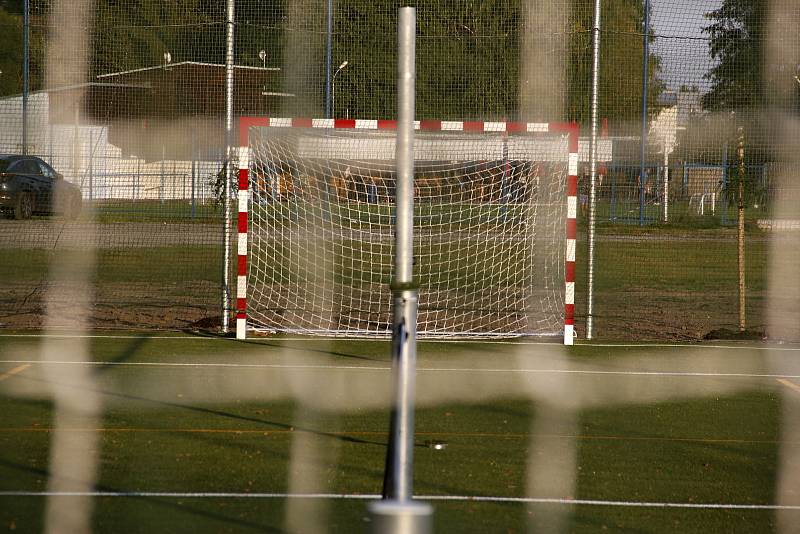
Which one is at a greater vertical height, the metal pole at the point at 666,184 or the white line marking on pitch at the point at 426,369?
the metal pole at the point at 666,184

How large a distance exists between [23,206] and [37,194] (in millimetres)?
340

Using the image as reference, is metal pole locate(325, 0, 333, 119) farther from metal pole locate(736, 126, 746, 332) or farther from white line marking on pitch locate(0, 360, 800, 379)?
white line marking on pitch locate(0, 360, 800, 379)

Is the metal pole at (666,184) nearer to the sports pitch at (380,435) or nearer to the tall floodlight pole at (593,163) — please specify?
the tall floodlight pole at (593,163)

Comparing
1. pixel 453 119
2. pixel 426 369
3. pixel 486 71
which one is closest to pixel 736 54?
pixel 486 71

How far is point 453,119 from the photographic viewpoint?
1691cm

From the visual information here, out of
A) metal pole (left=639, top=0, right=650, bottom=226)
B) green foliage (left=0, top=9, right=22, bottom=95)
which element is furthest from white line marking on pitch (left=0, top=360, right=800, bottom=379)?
green foliage (left=0, top=9, right=22, bottom=95)

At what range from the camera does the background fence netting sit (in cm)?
1273

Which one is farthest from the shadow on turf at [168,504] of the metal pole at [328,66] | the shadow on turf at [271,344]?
the metal pole at [328,66]

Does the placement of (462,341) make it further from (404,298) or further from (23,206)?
(23,206)

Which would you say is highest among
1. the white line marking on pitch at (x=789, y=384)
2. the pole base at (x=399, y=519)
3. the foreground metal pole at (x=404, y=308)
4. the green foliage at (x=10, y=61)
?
the green foliage at (x=10, y=61)

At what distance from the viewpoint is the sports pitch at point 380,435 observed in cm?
468

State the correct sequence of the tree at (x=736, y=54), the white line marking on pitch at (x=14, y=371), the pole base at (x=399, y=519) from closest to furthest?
the pole base at (x=399, y=519), the white line marking on pitch at (x=14, y=371), the tree at (x=736, y=54)

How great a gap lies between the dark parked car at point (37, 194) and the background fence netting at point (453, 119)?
236 millimetres

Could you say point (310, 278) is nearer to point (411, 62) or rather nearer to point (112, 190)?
point (112, 190)
